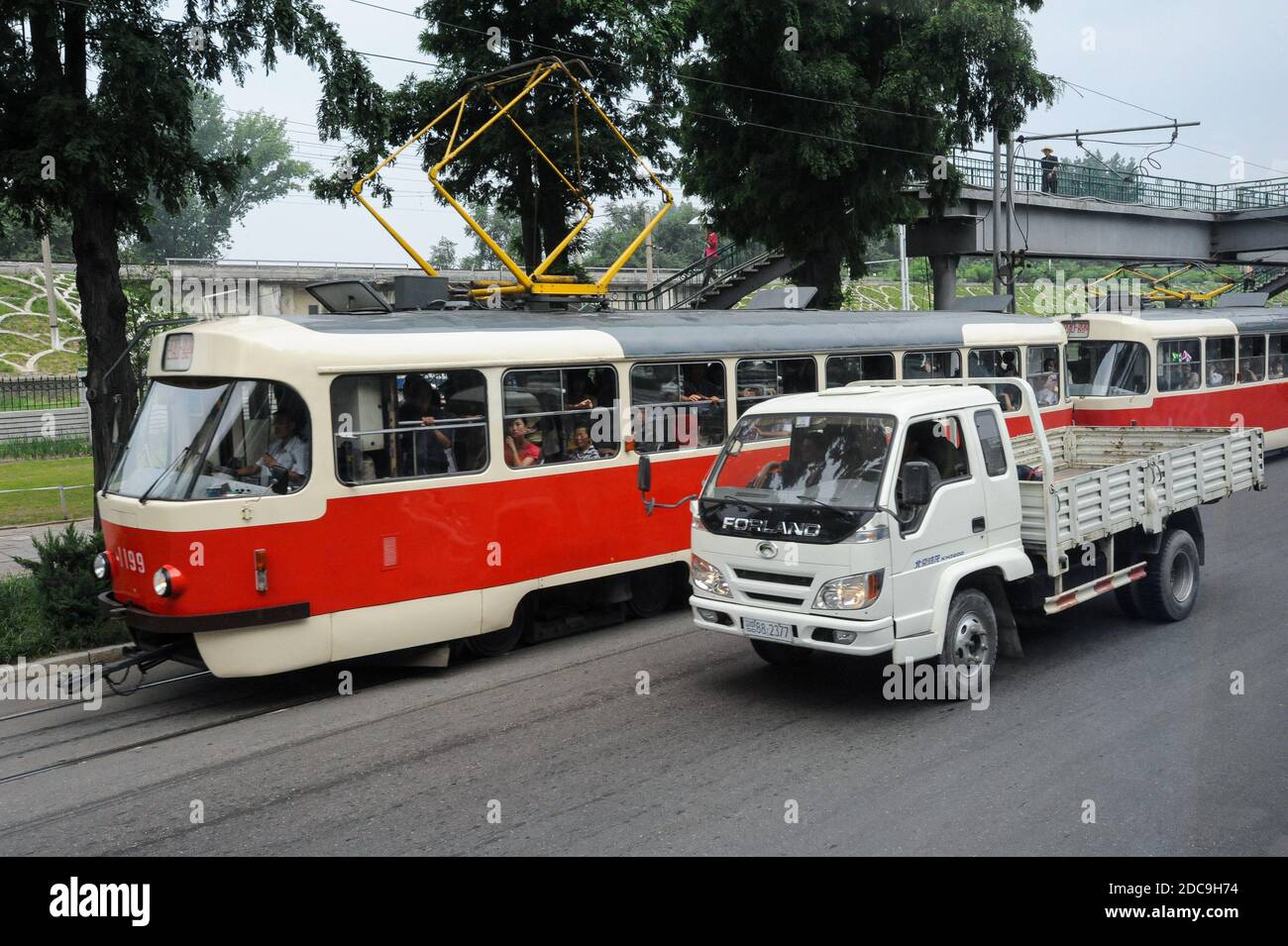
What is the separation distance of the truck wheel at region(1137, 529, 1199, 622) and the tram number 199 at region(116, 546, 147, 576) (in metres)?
8.01

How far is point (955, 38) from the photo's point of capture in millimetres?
22875

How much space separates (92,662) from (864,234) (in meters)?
19.1

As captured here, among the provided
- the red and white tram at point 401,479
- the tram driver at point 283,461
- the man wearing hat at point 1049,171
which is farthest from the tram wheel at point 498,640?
the man wearing hat at point 1049,171

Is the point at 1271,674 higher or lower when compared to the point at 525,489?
lower

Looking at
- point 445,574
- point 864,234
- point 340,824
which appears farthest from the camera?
point 864,234

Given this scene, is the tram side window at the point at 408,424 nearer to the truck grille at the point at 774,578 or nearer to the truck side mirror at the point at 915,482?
the truck grille at the point at 774,578

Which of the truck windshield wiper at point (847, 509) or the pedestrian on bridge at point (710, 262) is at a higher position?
the pedestrian on bridge at point (710, 262)

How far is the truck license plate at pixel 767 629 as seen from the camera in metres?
7.70

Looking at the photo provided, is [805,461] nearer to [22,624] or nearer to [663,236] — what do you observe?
[22,624]

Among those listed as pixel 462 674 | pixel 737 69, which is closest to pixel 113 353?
pixel 462 674

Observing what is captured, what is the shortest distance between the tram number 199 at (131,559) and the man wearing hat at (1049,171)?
2952cm

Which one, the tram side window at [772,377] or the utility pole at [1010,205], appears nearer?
the tram side window at [772,377]

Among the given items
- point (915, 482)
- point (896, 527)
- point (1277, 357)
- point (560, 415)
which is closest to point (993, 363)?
point (560, 415)

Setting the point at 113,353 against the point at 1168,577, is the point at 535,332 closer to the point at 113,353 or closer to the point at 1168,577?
the point at 113,353
